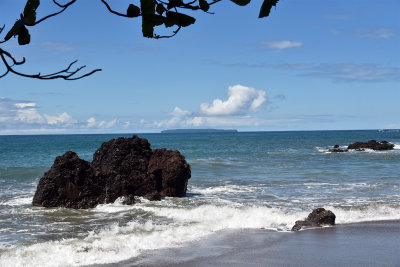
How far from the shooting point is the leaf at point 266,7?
1554mm

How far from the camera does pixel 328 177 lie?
22.3 meters

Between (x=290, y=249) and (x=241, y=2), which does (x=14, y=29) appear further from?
(x=290, y=249)

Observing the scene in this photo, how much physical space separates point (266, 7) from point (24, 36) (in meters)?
0.78

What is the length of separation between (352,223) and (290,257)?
372cm

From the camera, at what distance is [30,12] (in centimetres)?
152

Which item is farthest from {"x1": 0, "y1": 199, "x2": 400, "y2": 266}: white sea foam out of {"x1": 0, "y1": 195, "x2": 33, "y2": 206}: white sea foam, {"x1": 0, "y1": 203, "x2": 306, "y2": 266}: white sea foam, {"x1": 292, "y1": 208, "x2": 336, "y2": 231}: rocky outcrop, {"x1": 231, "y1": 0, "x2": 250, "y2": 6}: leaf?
{"x1": 231, "y1": 0, "x2": 250, "y2": 6}: leaf

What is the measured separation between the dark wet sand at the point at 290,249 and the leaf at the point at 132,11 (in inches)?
247

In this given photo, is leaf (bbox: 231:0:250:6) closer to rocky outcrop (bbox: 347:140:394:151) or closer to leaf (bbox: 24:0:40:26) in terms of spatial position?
leaf (bbox: 24:0:40:26)

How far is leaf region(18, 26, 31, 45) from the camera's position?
1558 mm

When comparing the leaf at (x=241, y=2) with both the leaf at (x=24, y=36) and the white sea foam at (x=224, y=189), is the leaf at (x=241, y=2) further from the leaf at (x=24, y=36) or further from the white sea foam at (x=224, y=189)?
the white sea foam at (x=224, y=189)

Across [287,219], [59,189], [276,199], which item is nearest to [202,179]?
[276,199]

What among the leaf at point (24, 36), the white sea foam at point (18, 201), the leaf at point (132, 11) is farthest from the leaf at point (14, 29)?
the white sea foam at point (18, 201)

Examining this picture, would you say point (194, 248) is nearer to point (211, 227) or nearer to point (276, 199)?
point (211, 227)

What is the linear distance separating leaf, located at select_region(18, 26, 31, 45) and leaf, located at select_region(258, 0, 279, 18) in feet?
2.46
